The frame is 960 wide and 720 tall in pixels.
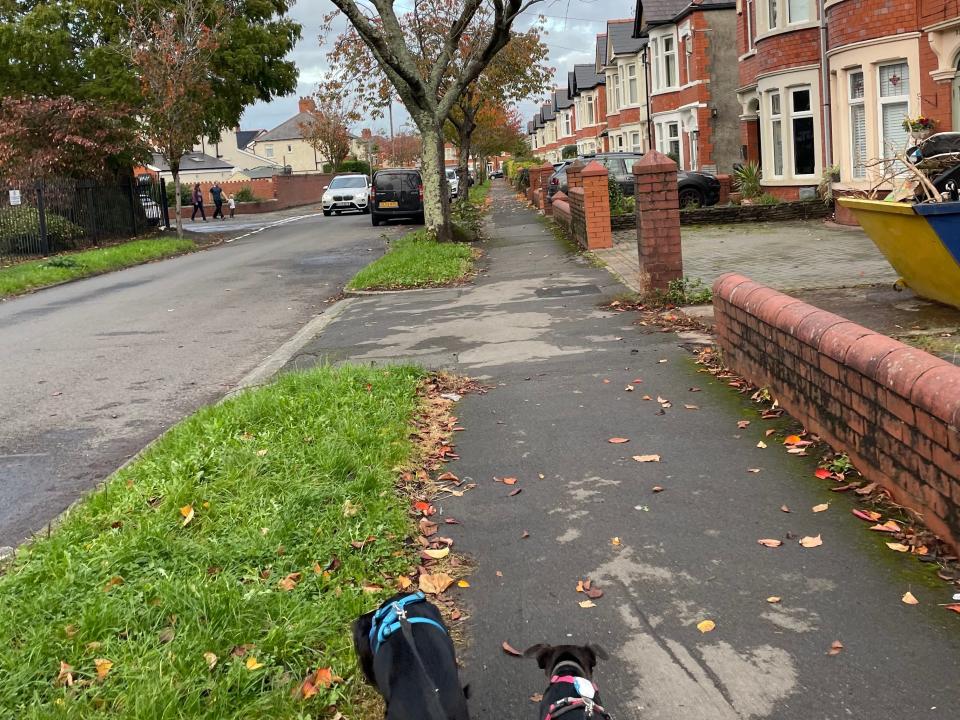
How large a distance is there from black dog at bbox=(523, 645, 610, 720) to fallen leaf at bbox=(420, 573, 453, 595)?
1234mm

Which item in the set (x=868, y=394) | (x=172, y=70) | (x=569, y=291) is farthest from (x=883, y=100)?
(x=172, y=70)

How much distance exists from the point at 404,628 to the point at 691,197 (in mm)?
23763

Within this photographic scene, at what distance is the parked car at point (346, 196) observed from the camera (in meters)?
40.2

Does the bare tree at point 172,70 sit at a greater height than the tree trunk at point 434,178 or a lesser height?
greater

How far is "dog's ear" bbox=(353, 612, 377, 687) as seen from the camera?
9.34ft

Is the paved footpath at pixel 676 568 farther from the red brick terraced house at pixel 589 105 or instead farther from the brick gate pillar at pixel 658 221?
the red brick terraced house at pixel 589 105

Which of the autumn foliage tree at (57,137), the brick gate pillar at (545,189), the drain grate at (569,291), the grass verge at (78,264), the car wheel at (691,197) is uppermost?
the autumn foliage tree at (57,137)

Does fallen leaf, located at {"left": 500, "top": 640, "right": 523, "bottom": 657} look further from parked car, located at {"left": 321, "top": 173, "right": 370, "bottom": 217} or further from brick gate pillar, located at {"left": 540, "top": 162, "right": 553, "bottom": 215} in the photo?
parked car, located at {"left": 321, "top": 173, "right": 370, "bottom": 217}

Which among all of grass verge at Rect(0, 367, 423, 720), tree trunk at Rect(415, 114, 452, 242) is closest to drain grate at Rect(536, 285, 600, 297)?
grass verge at Rect(0, 367, 423, 720)

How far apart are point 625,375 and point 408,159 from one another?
330 feet

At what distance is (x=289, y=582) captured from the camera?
4004mm

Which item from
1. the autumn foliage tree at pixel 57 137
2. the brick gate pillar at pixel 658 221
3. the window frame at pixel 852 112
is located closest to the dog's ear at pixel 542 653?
the brick gate pillar at pixel 658 221

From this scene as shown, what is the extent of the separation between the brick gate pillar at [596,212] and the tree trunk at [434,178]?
351 centimetres

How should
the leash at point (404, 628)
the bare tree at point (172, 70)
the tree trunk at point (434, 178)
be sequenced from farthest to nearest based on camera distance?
the bare tree at point (172, 70) → the tree trunk at point (434, 178) → the leash at point (404, 628)
